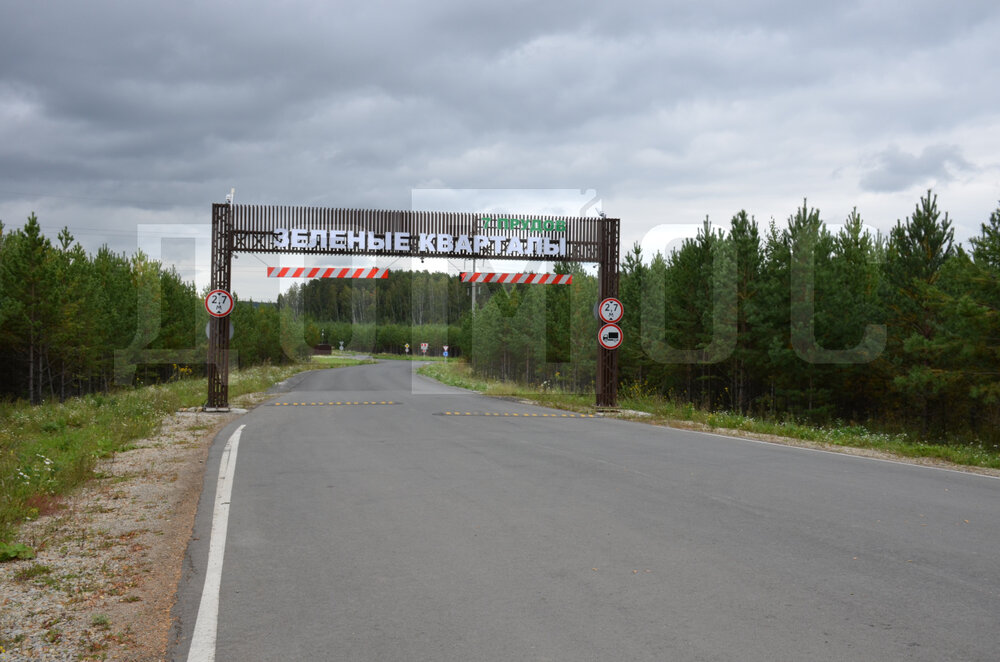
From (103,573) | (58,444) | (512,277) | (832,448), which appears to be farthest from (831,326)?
(103,573)

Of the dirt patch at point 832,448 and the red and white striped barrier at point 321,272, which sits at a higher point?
the red and white striped barrier at point 321,272

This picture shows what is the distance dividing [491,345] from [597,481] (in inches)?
2084

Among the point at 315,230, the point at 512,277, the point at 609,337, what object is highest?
the point at 315,230

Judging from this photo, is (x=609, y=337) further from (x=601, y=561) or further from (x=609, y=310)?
(x=601, y=561)

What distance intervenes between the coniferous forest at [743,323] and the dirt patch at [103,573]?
21.3 metres

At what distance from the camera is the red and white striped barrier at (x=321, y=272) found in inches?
849

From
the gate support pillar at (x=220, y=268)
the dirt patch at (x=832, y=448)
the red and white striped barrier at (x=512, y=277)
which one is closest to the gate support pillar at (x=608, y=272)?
the red and white striped barrier at (x=512, y=277)

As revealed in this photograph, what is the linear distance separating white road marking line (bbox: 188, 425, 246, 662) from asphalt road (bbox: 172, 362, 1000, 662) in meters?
0.07

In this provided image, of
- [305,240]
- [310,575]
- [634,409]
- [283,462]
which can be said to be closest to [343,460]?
[283,462]

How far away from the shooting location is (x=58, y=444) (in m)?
14.0

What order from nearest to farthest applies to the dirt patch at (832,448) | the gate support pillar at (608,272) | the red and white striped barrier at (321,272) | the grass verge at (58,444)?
the grass verge at (58,444)
the dirt patch at (832,448)
the red and white striped barrier at (321,272)
the gate support pillar at (608,272)

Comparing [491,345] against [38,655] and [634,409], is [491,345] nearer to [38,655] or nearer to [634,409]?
[634,409]

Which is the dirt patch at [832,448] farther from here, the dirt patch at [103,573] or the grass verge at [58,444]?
the grass verge at [58,444]

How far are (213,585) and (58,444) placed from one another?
10.6 meters
